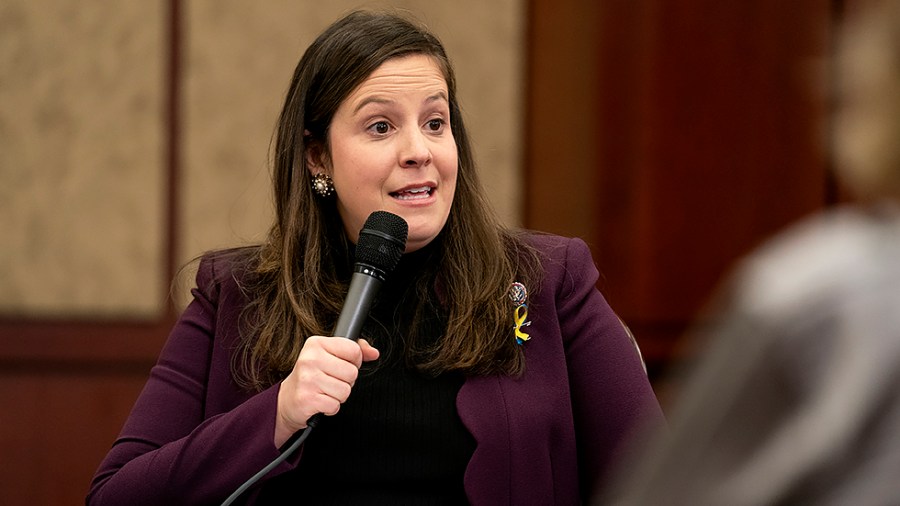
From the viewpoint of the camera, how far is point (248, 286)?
2004 millimetres

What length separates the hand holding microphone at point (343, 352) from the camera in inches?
59.8

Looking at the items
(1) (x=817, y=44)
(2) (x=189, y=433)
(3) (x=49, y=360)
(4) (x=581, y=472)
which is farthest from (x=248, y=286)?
(1) (x=817, y=44)

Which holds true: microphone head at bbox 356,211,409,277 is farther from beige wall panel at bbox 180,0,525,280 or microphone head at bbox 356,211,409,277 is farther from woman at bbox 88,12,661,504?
beige wall panel at bbox 180,0,525,280

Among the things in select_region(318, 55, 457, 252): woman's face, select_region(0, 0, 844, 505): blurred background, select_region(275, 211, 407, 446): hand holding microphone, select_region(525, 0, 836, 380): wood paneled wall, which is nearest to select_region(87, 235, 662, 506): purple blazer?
select_region(275, 211, 407, 446): hand holding microphone

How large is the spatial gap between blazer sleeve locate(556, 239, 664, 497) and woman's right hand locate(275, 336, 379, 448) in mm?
444

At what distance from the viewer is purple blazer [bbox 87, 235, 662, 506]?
174cm

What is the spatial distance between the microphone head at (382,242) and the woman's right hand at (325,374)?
4.3 inches

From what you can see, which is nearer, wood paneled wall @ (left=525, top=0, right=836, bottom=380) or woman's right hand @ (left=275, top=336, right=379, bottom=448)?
woman's right hand @ (left=275, top=336, right=379, bottom=448)

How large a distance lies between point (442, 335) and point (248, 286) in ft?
1.18

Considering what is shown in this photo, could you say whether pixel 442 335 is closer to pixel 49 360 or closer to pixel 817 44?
pixel 49 360

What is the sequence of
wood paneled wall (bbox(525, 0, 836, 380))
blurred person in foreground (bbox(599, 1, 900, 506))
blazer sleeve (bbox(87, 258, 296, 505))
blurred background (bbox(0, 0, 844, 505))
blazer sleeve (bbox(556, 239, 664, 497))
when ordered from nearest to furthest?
blurred person in foreground (bbox(599, 1, 900, 506)) → blazer sleeve (bbox(87, 258, 296, 505)) → blazer sleeve (bbox(556, 239, 664, 497)) → blurred background (bbox(0, 0, 844, 505)) → wood paneled wall (bbox(525, 0, 836, 380))

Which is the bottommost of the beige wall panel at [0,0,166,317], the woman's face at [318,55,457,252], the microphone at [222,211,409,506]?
the beige wall panel at [0,0,166,317]

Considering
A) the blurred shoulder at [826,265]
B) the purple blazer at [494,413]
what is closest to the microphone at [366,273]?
the purple blazer at [494,413]

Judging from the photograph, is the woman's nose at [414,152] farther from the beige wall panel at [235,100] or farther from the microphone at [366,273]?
the beige wall panel at [235,100]
